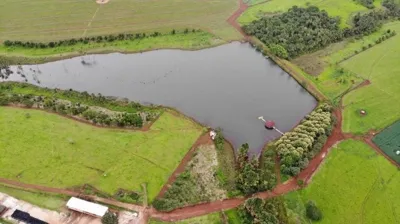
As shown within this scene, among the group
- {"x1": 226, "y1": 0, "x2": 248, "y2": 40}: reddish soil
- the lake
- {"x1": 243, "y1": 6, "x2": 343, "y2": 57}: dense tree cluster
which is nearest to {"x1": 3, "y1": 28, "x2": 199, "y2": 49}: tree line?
the lake

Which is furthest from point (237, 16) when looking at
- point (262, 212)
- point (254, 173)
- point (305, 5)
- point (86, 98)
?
point (262, 212)

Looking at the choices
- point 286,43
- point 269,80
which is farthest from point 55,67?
point 286,43

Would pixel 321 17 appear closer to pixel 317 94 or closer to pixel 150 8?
pixel 317 94

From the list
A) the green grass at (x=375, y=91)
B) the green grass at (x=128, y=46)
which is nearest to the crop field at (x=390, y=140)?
the green grass at (x=375, y=91)

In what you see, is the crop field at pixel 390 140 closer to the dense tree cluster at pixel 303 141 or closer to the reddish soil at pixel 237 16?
the dense tree cluster at pixel 303 141

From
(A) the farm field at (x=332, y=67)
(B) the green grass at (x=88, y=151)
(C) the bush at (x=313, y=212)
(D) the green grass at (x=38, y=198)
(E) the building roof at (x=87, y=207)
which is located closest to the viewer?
(E) the building roof at (x=87, y=207)

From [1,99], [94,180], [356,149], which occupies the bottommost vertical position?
[356,149]
